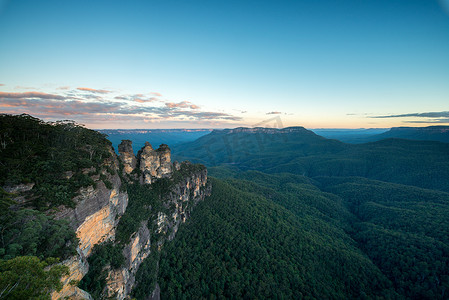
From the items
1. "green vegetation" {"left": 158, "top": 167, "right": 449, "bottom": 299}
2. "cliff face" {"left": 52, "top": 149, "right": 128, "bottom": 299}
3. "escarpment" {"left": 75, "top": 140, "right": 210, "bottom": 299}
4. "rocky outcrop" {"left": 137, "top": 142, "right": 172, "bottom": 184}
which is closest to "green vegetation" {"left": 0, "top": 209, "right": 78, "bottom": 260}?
"cliff face" {"left": 52, "top": 149, "right": 128, "bottom": 299}

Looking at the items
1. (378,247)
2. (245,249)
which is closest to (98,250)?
(245,249)

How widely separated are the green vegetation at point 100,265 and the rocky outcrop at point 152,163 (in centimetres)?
2226

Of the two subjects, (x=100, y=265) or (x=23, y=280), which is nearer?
(x=23, y=280)

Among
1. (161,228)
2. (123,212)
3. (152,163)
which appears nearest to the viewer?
Answer: (123,212)

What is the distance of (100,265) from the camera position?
22.1 m

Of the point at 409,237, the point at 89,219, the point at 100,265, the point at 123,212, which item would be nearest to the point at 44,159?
the point at 89,219

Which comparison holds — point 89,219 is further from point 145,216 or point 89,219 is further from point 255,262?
point 255,262

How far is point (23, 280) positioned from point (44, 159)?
19.6m

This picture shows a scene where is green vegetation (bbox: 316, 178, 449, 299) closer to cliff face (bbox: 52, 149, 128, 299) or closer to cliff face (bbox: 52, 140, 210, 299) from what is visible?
cliff face (bbox: 52, 140, 210, 299)

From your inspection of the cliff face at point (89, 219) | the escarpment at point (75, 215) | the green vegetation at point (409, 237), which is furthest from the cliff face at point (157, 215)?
the green vegetation at point (409, 237)

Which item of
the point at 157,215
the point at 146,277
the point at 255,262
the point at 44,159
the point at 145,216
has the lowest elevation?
the point at 255,262

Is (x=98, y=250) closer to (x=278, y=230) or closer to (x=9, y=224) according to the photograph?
(x=9, y=224)

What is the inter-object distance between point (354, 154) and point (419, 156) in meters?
51.2

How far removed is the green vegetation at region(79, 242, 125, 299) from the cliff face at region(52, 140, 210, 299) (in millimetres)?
626
